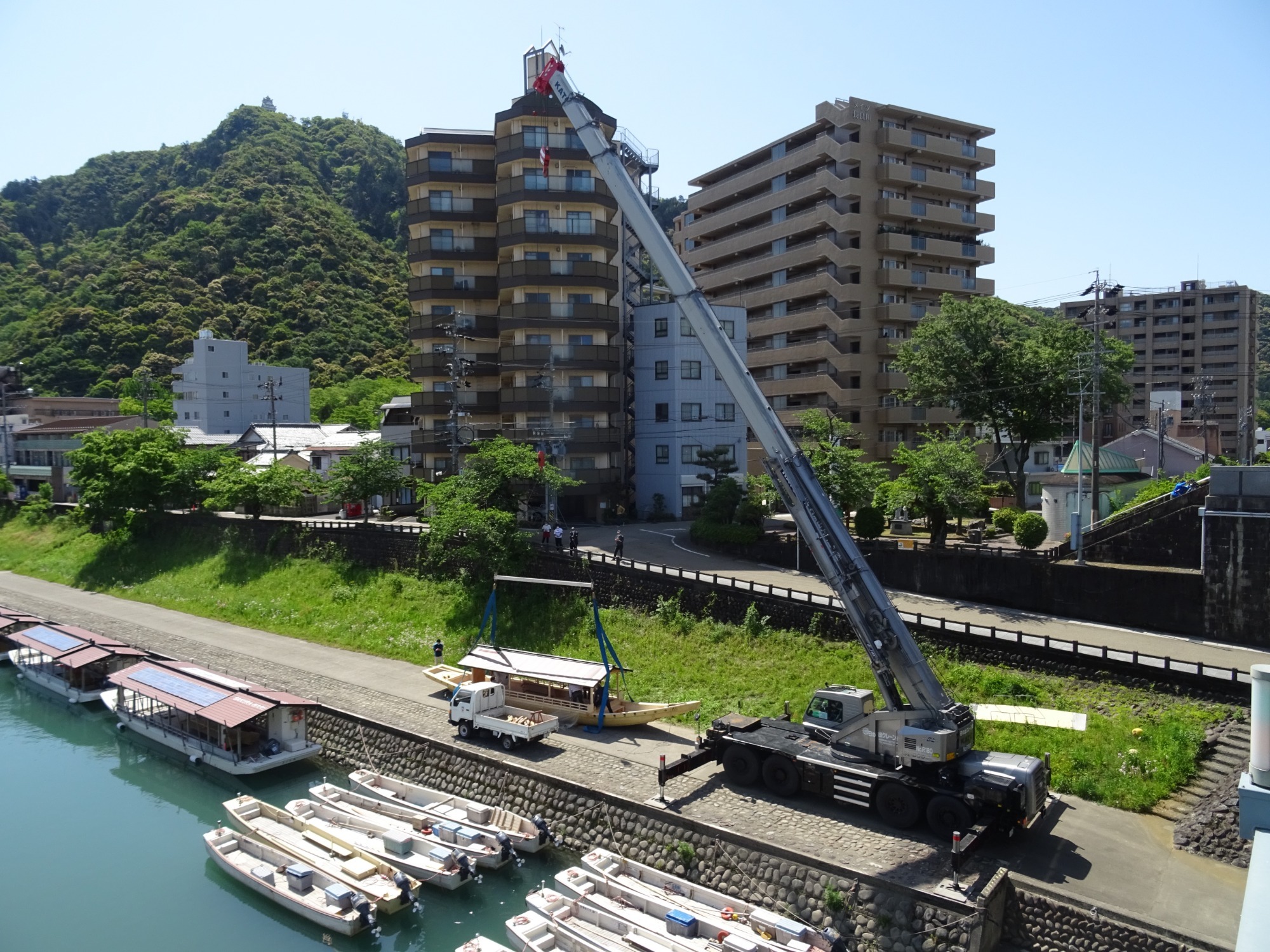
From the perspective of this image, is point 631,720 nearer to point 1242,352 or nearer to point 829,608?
point 829,608

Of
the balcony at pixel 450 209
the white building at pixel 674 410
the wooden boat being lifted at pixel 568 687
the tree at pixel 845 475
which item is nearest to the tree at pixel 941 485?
the tree at pixel 845 475

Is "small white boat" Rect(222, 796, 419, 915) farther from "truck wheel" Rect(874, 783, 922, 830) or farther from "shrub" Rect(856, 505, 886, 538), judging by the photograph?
"shrub" Rect(856, 505, 886, 538)

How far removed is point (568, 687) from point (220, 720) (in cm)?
1034

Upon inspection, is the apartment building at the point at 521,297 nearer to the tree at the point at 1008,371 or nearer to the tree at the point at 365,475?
the tree at the point at 365,475

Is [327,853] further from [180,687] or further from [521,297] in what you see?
[521,297]

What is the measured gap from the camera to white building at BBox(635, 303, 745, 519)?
5272cm

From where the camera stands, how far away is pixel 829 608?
27500 millimetres

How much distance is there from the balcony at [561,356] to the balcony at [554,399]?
1.37m

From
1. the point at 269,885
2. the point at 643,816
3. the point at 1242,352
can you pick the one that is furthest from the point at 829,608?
the point at 1242,352

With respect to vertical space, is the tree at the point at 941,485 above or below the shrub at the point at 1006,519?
above

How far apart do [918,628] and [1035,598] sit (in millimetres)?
5629

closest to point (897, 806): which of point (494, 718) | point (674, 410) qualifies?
point (494, 718)

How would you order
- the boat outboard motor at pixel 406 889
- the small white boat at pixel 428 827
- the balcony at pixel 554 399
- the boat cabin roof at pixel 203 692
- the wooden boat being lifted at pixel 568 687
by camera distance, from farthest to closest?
the balcony at pixel 554 399
the boat cabin roof at pixel 203 692
the wooden boat being lifted at pixel 568 687
the small white boat at pixel 428 827
the boat outboard motor at pixel 406 889

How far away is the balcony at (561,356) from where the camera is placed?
49.5 m
